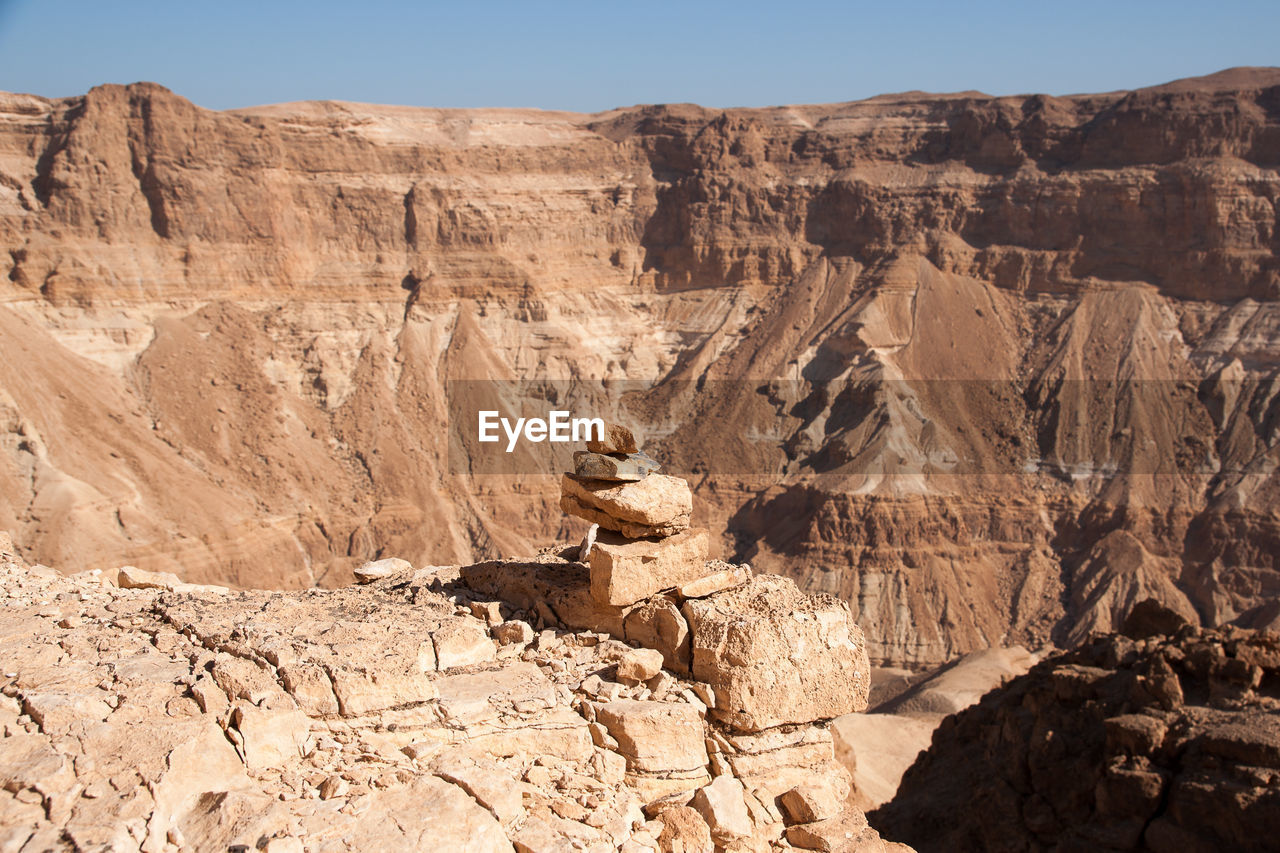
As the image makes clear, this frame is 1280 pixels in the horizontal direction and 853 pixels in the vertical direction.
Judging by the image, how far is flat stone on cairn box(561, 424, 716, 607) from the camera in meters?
11.5

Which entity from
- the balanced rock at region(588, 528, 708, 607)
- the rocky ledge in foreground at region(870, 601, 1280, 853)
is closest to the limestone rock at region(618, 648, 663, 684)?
the balanced rock at region(588, 528, 708, 607)

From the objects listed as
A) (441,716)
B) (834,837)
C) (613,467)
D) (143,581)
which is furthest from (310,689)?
(143,581)

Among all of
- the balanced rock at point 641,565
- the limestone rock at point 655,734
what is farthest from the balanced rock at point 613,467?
the limestone rock at point 655,734

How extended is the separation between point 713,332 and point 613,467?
200 feet

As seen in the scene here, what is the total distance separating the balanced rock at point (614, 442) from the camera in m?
12.2

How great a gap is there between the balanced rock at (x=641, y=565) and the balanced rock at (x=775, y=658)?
589mm

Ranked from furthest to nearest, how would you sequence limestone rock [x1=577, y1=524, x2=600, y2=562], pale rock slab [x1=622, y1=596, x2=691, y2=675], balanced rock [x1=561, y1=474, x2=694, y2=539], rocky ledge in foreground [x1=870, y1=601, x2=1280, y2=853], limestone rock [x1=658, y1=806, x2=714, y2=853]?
rocky ledge in foreground [x1=870, y1=601, x2=1280, y2=853] → limestone rock [x1=577, y1=524, x2=600, y2=562] → balanced rock [x1=561, y1=474, x2=694, y2=539] → pale rock slab [x1=622, y1=596, x2=691, y2=675] → limestone rock [x1=658, y1=806, x2=714, y2=853]

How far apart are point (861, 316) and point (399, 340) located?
26.7 meters

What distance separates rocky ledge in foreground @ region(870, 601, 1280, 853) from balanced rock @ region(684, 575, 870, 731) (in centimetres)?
1163

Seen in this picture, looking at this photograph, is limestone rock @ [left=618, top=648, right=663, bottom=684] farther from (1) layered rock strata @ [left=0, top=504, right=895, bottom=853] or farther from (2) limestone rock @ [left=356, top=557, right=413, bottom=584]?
(2) limestone rock @ [left=356, top=557, right=413, bottom=584]

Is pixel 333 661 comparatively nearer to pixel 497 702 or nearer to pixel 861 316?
pixel 497 702

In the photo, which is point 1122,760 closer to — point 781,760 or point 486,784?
point 781,760

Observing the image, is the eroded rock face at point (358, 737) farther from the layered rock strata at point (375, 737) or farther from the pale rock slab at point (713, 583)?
the pale rock slab at point (713, 583)

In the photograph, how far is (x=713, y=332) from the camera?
7256 cm
